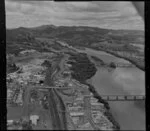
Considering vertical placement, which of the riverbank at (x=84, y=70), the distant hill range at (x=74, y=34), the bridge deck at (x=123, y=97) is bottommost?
the bridge deck at (x=123, y=97)

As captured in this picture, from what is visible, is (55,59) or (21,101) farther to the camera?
(55,59)

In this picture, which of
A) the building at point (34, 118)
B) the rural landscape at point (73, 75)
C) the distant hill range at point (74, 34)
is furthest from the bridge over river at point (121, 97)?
the distant hill range at point (74, 34)

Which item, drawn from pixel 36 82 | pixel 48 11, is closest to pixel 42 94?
pixel 36 82

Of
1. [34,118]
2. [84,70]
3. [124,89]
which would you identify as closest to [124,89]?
[124,89]

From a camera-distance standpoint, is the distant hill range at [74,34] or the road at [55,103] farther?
the distant hill range at [74,34]

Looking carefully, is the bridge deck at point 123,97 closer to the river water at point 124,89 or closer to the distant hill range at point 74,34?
the river water at point 124,89

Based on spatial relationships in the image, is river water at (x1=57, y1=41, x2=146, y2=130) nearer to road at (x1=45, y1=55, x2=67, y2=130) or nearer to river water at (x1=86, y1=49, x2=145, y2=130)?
river water at (x1=86, y1=49, x2=145, y2=130)

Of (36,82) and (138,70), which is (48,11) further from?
(138,70)
